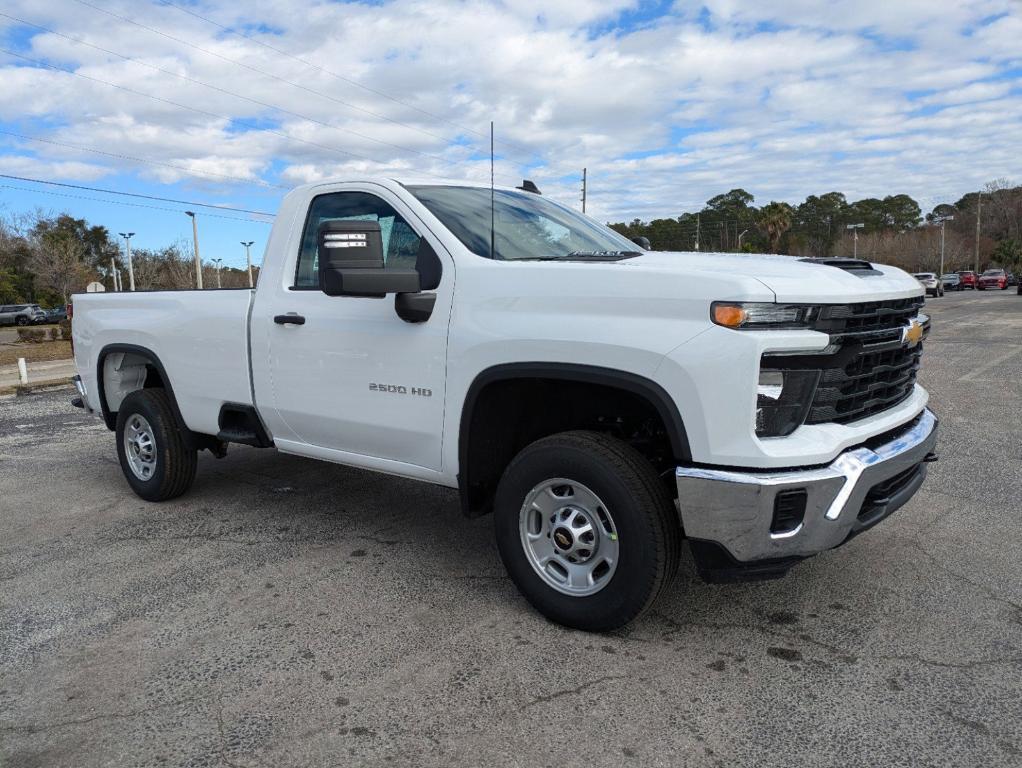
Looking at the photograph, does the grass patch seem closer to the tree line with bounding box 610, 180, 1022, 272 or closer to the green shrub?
the green shrub

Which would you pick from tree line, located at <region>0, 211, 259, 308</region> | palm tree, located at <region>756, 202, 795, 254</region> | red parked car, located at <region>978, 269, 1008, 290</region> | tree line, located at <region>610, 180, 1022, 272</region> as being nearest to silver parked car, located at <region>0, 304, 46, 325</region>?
tree line, located at <region>0, 211, 259, 308</region>

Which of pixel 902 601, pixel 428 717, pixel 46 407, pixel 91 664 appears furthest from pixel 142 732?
pixel 46 407

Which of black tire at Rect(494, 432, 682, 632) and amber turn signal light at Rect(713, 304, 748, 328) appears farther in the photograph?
black tire at Rect(494, 432, 682, 632)

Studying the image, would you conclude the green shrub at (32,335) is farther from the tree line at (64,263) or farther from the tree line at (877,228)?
the tree line at (877,228)

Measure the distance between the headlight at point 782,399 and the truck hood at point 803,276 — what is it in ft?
0.88

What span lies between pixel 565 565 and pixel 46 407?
31.8 ft

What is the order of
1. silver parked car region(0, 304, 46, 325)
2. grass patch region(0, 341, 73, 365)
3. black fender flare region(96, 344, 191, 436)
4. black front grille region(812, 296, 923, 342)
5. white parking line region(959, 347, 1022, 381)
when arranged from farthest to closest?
1. silver parked car region(0, 304, 46, 325)
2. grass patch region(0, 341, 73, 365)
3. white parking line region(959, 347, 1022, 381)
4. black fender flare region(96, 344, 191, 436)
5. black front grille region(812, 296, 923, 342)

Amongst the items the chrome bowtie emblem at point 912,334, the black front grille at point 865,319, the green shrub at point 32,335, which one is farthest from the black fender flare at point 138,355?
the green shrub at point 32,335

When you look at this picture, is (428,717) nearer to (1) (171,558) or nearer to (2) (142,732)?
(2) (142,732)

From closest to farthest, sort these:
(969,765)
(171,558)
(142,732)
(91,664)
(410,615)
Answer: (969,765) < (142,732) < (91,664) < (410,615) < (171,558)

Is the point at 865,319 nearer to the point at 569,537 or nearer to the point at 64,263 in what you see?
the point at 569,537

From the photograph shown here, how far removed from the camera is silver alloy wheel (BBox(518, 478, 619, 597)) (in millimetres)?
3271

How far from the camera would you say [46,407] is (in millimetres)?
10625

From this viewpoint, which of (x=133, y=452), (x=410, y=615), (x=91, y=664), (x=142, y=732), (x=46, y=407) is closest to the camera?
(x=142, y=732)
